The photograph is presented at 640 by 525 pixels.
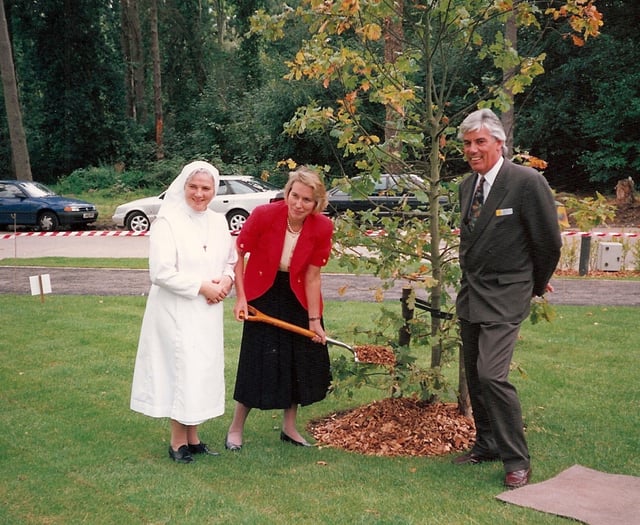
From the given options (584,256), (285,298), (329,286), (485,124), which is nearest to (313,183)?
(285,298)

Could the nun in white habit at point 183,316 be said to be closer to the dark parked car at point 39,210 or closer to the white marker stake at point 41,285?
the white marker stake at point 41,285

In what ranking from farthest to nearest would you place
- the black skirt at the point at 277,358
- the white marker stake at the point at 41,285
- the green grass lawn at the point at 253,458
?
the white marker stake at the point at 41,285 → the black skirt at the point at 277,358 → the green grass lawn at the point at 253,458

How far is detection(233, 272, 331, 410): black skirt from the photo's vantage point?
18.0ft

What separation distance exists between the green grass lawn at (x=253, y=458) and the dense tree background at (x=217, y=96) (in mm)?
20139

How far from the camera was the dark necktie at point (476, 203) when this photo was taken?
4.83 m

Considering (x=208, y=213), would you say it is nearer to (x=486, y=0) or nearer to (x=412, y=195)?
(x=412, y=195)

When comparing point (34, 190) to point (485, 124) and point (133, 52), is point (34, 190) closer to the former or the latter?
point (133, 52)

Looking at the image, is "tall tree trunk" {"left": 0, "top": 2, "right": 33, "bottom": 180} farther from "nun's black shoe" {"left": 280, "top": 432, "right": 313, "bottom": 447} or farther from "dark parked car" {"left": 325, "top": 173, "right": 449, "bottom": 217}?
"nun's black shoe" {"left": 280, "top": 432, "right": 313, "bottom": 447}

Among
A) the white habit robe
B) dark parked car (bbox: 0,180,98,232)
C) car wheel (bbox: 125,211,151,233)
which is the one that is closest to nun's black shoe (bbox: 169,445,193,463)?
the white habit robe

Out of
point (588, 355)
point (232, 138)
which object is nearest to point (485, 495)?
point (588, 355)

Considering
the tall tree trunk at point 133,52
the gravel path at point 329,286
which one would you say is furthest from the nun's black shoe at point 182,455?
the tall tree trunk at point 133,52

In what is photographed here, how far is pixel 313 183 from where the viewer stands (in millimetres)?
5254

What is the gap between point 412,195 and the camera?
5.73 meters

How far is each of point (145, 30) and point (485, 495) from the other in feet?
158
